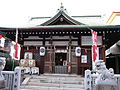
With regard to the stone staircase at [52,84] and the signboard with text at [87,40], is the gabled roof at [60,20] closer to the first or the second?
the signboard with text at [87,40]

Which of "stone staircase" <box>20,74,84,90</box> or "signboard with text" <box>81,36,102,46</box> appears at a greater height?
"signboard with text" <box>81,36,102,46</box>

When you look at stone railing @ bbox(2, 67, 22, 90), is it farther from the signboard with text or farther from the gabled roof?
the signboard with text

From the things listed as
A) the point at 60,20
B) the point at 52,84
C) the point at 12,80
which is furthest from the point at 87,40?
the point at 12,80

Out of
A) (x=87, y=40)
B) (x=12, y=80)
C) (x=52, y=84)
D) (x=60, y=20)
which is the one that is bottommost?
(x=52, y=84)

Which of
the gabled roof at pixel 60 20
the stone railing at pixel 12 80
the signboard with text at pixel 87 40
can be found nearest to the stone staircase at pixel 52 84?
the stone railing at pixel 12 80

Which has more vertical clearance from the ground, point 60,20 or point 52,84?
point 60,20

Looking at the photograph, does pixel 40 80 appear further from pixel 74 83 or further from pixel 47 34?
pixel 47 34

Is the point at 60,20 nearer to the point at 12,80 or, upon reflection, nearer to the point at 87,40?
the point at 87,40

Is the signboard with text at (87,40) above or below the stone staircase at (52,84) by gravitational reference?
above

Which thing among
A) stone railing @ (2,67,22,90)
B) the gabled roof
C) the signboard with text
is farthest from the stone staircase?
the gabled roof

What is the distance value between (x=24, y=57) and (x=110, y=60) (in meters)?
13.7

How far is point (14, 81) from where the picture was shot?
810 centimetres

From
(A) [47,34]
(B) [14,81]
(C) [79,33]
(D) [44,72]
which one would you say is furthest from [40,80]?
(C) [79,33]

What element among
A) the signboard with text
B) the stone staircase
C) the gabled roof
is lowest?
the stone staircase
